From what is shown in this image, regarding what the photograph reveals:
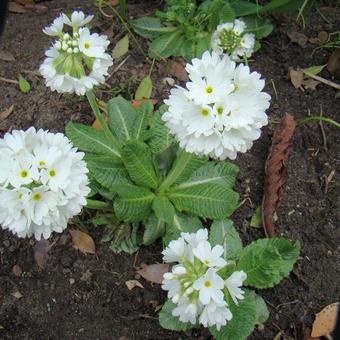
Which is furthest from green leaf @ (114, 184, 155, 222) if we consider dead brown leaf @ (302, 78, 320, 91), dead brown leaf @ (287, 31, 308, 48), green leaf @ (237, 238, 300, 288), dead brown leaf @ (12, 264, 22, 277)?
dead brown leaf @ (287, 31, 308, 48)

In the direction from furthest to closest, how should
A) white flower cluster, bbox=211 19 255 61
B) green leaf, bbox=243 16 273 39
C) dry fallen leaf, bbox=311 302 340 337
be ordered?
green leaf, bbox=243 16 273 39
white flower cluster, bbox=211 19 255 61
dry fallen leaf, bbox=311 302 340 337

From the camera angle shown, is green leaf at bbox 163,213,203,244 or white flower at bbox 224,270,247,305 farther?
green leaf at bbox 163,213,203,244

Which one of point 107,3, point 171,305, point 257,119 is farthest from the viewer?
point 107,3

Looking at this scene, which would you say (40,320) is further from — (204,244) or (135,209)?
(204,244)

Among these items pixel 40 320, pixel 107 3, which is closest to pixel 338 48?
pixel 107 3

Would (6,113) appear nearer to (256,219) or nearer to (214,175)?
(214,175)

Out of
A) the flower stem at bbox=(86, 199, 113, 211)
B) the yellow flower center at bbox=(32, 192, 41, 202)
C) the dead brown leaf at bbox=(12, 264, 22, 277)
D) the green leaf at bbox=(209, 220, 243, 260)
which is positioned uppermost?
the yellow flower center at bbox=(32, 192, 41, 202)

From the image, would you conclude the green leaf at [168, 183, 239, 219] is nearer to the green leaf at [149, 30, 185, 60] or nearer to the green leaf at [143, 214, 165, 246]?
the green leaf at [143, 214, 165, 246]

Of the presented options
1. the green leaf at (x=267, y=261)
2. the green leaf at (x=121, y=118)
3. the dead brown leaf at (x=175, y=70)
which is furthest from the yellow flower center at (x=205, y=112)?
the dead brown leaf at (x=175, y=70)
